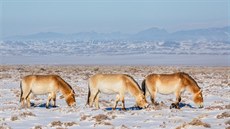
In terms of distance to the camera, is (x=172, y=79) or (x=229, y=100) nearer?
(x=172, y=79)

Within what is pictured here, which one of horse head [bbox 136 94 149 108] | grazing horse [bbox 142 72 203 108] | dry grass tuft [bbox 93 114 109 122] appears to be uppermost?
grazing horse [bbox 142 72 203 108]

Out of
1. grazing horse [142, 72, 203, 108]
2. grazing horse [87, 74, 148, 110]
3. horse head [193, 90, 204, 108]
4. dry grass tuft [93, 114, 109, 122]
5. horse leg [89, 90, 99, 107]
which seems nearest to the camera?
dry grass tuft [93, 114, 109, 122]

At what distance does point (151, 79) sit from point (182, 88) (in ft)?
4.35

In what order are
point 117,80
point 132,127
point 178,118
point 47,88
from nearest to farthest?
1. point 132,127
2. point 178,118
3. point 117,80
4. point 47,88

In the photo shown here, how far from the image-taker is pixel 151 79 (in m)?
20.5

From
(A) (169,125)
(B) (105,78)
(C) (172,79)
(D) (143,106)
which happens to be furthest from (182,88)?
(A) (169,125)

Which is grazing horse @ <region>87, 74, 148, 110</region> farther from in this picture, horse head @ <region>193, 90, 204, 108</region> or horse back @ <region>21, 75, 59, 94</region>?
horse head @ <region>193, 90, 204, 108</region>

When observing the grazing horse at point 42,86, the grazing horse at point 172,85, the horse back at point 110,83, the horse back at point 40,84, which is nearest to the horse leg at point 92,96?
the horse back at point 110,83

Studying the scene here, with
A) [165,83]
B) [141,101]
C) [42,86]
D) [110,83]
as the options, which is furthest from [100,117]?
[42,86]

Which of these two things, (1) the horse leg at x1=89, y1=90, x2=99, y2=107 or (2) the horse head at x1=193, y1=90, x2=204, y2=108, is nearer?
(1) the horse leg at x1=89, y1=90, x2=99, y2=107

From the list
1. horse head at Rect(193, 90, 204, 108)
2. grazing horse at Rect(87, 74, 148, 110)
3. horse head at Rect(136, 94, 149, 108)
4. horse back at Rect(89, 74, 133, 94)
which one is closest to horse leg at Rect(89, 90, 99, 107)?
horse back at Rect(89, 74, 133, 94)

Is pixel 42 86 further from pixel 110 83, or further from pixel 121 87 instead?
pixel 121 87

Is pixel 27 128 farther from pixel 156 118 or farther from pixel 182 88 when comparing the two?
pixel 182 88

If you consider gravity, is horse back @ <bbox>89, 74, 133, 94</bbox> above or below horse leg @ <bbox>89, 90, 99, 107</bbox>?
above
